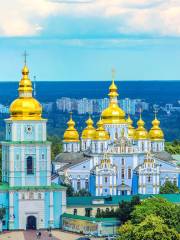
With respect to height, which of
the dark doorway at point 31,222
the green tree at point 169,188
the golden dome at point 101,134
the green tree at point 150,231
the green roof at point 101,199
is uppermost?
the golden dome at point 101,134

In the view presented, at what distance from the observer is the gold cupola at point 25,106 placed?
56.7 meters

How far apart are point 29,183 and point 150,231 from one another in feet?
33.2

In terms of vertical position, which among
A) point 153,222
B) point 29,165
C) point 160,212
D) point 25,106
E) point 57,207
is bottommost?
point 153,222

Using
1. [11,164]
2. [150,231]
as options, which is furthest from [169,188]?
[150,231]

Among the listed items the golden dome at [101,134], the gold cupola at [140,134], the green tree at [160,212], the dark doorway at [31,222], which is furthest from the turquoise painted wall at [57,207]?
the gold cupola at [140,134]

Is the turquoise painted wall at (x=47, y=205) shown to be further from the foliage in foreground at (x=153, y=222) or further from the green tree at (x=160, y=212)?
the green tree at (x=160, y=212)

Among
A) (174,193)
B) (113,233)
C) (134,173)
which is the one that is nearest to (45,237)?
(113,233)

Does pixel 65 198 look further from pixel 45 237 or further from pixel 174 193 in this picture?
pixel 174 193

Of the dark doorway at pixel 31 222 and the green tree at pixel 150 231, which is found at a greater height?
the dark doorway at pixel 31 222

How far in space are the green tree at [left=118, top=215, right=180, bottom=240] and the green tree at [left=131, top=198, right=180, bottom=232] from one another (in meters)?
1.33

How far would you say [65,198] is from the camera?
5612cm

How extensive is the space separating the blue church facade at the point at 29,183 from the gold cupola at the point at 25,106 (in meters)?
0.12

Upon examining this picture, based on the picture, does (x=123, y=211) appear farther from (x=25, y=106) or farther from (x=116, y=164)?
(x=116, y=164)

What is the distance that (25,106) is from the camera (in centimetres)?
5691
